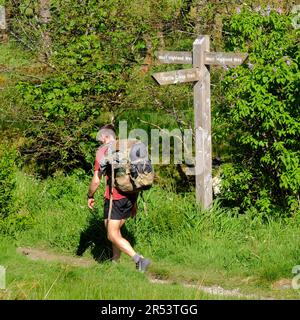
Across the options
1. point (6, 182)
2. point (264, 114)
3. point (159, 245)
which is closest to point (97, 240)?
point (159, 245)

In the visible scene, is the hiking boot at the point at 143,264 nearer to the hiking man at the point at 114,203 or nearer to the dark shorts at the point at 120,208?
the hiking man at the point at 114,203

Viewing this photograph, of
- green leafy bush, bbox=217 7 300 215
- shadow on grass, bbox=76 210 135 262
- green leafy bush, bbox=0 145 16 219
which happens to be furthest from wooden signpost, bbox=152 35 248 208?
green leafy bush, bbox=0 145 16 219

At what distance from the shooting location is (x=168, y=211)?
10.2 m

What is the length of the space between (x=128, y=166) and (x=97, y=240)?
185 cm

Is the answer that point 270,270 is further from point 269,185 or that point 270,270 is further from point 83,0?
point 83,0

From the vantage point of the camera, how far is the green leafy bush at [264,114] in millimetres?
9969

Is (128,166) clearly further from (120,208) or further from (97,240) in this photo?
(97,240)

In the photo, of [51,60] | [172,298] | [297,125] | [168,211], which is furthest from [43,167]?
[172,298]

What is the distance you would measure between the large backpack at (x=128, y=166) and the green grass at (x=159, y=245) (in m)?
0.99

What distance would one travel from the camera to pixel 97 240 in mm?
10250

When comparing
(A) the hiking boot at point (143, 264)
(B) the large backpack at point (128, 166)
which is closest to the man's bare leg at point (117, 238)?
(A) the hiking boot at point (143, 264)

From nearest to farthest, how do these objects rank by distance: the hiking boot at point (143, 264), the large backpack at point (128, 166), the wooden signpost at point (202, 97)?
the large backpack at point (128, 166)
the hiking boot at point (143, 264)
the wooden signpost at point (202, 97)

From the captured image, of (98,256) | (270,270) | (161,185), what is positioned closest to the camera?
(270,270)

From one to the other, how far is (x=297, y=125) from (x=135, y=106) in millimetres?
3417
